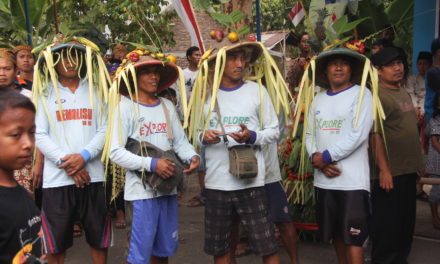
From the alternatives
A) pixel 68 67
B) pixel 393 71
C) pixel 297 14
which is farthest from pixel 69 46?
pixel 297 14

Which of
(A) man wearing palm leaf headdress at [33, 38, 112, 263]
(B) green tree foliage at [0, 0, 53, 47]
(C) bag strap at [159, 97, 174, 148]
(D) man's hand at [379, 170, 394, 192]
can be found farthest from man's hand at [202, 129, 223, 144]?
(B) green tree foliage at [0, 0, 53, 47]

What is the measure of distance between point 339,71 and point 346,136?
494 millimetres

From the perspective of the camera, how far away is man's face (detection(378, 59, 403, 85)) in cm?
388

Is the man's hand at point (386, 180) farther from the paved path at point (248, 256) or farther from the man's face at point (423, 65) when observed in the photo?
the man's face at point (423, 65)

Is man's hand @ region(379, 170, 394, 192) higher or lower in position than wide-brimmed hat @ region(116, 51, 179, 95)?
lower

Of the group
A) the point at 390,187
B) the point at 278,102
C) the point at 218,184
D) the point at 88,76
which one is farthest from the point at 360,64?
the point at 88,76

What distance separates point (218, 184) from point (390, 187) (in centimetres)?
133

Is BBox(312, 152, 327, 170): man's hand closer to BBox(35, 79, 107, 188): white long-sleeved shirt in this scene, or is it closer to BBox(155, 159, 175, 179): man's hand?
BBox(155, 159, 175, 179): man's hand

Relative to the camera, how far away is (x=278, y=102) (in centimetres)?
380

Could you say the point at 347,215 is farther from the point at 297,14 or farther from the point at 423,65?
the point at 297,14

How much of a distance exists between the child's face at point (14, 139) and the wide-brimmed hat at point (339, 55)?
230 cm

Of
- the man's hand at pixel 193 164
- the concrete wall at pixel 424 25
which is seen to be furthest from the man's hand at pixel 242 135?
the concrete wall at pixel 424 25

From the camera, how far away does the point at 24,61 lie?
4996mm

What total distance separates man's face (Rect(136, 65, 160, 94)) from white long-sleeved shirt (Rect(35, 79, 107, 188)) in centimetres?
44
